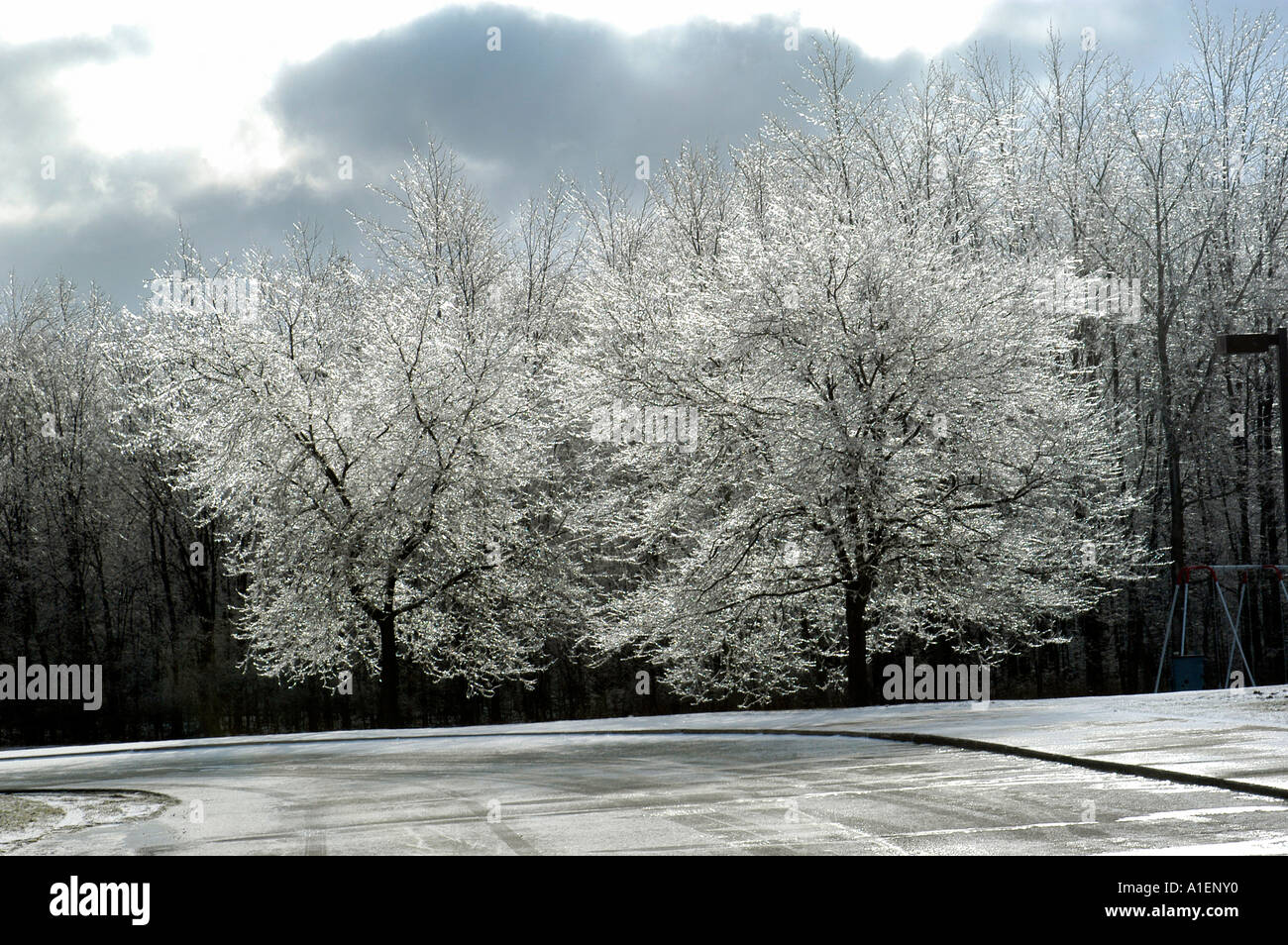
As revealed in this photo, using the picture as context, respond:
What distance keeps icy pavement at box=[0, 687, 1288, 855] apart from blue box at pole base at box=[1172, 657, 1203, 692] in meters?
7.18

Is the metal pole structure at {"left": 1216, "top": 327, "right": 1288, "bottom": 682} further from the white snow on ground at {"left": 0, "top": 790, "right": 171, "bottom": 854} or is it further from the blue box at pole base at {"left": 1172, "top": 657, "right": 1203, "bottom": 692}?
the white snow on ground at {"left": 0, "top": 790, "right": 171, "bottom": 854}

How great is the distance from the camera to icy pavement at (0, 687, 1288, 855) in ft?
28.2

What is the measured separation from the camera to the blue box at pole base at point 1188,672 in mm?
27422

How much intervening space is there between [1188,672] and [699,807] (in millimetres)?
20712

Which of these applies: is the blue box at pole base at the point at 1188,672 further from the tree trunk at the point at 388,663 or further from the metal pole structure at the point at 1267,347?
the tree trunk at the point at 388,663

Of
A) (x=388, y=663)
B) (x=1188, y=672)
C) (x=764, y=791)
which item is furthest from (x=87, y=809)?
(x=1188, y=672)

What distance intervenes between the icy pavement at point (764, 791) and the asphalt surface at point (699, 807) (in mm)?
39

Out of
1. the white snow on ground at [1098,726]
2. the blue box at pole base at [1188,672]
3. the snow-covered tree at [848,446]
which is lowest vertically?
the blue box at pole base at [1188,672]

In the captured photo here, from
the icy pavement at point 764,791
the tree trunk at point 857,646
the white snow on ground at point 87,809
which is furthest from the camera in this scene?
the tree trunk at point 857,646

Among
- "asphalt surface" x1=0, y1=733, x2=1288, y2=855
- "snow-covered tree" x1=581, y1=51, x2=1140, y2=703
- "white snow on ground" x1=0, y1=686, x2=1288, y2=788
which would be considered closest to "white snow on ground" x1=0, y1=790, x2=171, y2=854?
"asphalt surface" x1=0, y1=733, x2=1288, y2=855

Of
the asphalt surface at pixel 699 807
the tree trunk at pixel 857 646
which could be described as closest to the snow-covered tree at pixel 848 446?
the tree trunk at pixel 857 646
